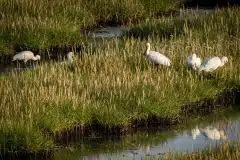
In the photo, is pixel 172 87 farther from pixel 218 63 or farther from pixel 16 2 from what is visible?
pixel 16 2

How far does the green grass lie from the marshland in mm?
17

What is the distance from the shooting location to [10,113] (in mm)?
11016

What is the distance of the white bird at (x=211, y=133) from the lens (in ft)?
37.0

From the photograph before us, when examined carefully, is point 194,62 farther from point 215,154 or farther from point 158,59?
point 215,154

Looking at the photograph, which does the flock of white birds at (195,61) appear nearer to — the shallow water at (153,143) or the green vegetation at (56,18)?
the shallow water at (153,143)

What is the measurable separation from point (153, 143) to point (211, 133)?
1.07m

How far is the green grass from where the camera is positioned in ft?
35.7

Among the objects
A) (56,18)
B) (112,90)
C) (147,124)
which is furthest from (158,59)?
(56,18)

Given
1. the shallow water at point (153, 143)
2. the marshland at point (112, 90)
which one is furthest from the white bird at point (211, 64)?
the shallow water at point (153, 143)

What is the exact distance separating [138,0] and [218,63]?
31.4 feet

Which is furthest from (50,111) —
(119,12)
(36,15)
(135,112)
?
(119,12)

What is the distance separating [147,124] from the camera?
39.3 feet

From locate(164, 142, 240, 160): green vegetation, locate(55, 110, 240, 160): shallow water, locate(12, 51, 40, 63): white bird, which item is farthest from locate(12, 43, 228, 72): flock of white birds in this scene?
locate(164, 142, 240, 160): green vegetation

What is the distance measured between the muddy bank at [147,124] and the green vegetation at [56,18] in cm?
589
